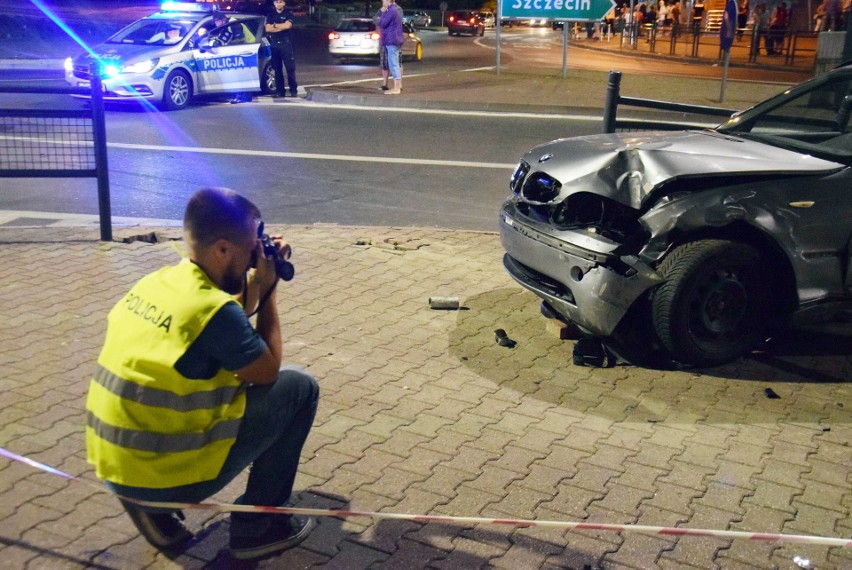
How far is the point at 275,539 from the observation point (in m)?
3.50

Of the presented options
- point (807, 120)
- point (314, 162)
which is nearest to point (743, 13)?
point (314, 162)

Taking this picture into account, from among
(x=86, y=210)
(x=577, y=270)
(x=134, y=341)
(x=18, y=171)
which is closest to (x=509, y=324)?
(x=577, y=270)

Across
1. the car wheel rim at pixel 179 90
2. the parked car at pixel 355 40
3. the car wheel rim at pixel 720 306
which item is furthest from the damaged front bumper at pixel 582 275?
the parked car at pixel 355 40

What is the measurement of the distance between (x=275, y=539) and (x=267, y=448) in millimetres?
361

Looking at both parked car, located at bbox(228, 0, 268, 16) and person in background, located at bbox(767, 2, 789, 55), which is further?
parked car, located at bbox(228, 0, 268, 16)

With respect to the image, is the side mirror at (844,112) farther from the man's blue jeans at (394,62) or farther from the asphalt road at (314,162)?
the man's blue jeans at (394,62)

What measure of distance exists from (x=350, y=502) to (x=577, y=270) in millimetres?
2060

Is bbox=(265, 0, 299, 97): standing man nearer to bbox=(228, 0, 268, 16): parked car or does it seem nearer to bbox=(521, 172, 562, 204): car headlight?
bbox=(521, 172, 562, 204): car headlight

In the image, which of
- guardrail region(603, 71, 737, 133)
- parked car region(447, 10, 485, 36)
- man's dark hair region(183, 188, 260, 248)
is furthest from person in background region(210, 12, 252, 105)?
parked car region(447, 10, 485, 36)

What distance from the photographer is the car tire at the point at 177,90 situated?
15578mm

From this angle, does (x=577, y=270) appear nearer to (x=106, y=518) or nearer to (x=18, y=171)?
(x=106, y=518)

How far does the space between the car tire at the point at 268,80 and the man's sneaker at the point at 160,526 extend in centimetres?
1523

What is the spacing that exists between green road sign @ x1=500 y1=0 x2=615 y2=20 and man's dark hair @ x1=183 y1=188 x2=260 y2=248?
16587 mm

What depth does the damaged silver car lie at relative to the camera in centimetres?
523
